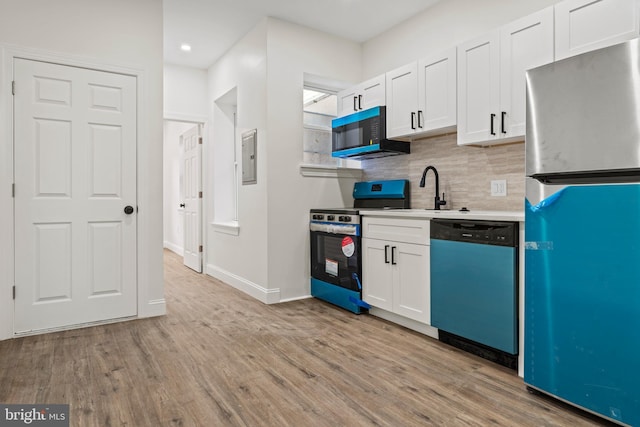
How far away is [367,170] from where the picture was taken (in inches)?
171

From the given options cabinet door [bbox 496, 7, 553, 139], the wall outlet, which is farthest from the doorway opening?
cabinet door [bbox 496, 7, 553, 139]

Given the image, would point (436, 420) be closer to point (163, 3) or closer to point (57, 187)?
point (57, 187)

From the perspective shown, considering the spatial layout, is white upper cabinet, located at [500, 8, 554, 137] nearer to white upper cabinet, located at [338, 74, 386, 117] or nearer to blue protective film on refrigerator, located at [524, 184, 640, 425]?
blue protective film on refrigerator, located at [524, 184, 640, 425]

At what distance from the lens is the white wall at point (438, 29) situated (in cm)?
292

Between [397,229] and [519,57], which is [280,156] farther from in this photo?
[519,57]

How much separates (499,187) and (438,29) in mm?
1563

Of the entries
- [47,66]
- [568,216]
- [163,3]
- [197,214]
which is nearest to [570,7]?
[568,216]

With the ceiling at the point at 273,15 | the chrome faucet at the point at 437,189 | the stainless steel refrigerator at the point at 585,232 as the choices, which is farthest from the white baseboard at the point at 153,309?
the stainless steel refrigerator at the point at 585,232

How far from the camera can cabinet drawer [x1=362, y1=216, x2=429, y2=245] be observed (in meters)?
2.81

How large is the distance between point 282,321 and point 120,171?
1861mm

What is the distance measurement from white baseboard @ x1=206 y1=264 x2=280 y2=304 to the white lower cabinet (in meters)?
0.97

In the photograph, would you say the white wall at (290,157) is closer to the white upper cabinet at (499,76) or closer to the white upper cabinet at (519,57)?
the white upper cabinet at (499,76)

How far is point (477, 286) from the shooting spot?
94.6 inches

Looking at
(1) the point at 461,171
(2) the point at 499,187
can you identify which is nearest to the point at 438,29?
(1) the point at 461,171
